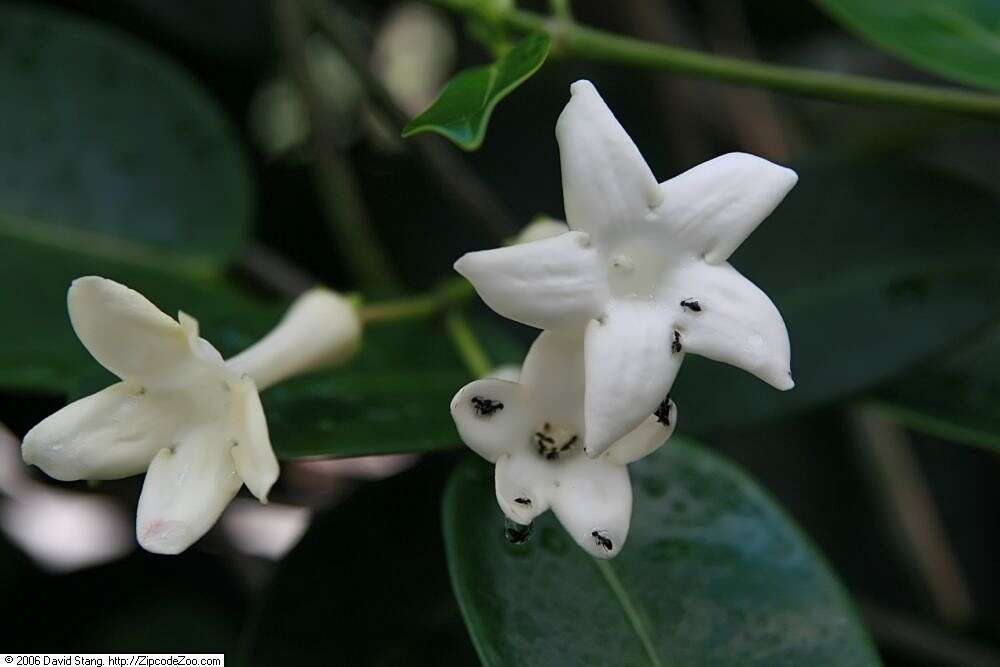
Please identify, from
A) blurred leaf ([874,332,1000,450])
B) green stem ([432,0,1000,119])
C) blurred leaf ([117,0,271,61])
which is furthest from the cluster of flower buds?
blurred leaf ([117,0,271,61])

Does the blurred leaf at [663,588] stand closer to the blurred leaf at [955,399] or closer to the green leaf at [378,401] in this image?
the green leaf at [378,401]

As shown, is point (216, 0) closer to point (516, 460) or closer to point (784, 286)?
point (784, 286)

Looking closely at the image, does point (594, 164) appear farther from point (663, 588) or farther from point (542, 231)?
point (663, 588)

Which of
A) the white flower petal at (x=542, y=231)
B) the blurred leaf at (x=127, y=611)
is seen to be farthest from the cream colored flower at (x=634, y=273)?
the blurred leaf at (x=127, y=611)

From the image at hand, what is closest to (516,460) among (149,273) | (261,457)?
(261,457)

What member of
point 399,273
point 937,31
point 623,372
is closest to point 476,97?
point 623,372

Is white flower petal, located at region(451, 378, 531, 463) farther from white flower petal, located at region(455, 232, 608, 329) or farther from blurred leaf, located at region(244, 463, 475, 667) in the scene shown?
blurred leaf, located at region(244, 463, 475, 667)

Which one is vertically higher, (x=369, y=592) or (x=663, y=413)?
(x=663, y=413)
